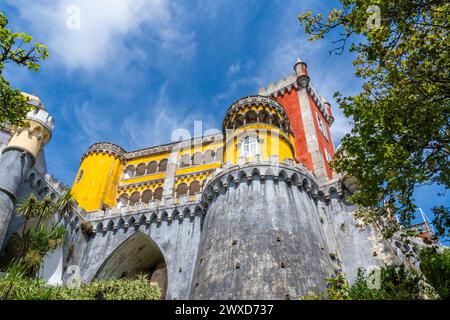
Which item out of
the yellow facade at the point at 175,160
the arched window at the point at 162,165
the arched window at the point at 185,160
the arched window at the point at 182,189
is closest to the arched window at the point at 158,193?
the yellow facade at the point at 175,160

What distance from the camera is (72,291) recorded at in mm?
16766

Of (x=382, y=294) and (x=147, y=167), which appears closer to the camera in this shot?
(x=382, y=294)

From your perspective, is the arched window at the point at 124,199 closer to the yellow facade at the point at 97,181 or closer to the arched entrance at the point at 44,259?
the yellow facade at the point at 97,181

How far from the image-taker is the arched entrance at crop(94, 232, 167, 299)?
84.3 feet

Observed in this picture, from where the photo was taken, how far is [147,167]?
40.5 meters

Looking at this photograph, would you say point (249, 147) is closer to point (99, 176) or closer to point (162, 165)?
point (99, 176)

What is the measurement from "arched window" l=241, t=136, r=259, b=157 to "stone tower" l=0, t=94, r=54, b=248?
13034mm

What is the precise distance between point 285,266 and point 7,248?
15784 mm

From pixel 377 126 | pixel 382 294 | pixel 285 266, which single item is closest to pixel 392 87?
pixel 377 126

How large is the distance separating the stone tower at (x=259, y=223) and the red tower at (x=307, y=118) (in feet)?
19.1

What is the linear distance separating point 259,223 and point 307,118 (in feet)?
57.9
